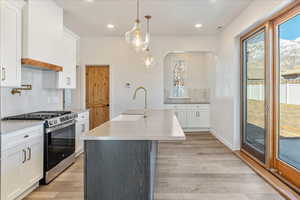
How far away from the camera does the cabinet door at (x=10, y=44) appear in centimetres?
256

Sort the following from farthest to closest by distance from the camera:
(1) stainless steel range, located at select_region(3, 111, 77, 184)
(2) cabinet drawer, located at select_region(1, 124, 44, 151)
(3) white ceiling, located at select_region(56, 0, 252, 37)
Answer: (3) white ceiling, located at select_region(56, 0, 252, 37), (1) stainless steel range, located at select_region(3, 111, 77, 184), (2) cabinet drawer, located at select_region(1, 124, 44, 151)

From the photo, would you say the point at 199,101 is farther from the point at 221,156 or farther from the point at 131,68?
the point at 221,156

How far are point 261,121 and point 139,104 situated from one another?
347 cm

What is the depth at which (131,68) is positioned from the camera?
6359mm

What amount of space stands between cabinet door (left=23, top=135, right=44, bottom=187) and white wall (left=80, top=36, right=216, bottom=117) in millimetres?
3566

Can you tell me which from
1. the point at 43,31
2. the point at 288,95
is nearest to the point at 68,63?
the point at 43,31

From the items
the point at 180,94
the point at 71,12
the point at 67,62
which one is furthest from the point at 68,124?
the point at 180,94

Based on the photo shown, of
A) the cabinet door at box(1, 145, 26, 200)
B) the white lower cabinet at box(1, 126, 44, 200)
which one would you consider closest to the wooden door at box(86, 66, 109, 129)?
the white lower cabinet at box(1, 126, 44, 200)

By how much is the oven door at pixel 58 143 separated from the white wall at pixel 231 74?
3.32m

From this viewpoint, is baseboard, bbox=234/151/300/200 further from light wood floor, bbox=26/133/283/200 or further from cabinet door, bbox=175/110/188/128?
cabinet door, bbox=175/110/188/128

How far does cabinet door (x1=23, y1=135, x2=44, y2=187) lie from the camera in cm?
257

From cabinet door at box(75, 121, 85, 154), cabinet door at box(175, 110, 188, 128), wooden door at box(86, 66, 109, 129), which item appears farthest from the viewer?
cabinet door at box(175, 110, 188, 128)

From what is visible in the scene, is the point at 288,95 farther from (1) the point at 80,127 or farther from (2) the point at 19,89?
(2) the point at 19,89

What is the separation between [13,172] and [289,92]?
357cm
